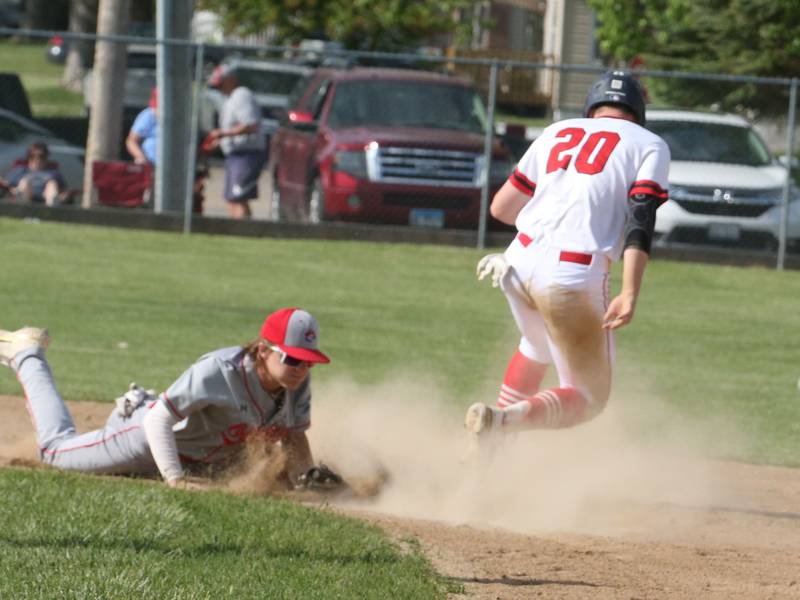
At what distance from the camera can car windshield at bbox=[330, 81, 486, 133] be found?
17.9 m

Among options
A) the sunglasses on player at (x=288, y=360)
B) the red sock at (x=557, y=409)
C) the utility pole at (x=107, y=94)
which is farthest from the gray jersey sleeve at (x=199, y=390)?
the utility pole at (x=107, y=94)

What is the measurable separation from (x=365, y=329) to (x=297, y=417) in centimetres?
581

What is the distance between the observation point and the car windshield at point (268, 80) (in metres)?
31.7

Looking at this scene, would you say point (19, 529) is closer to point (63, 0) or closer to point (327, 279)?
point (327, 279)

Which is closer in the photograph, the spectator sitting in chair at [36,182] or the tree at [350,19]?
the spectator sitting in chair at [36,182]

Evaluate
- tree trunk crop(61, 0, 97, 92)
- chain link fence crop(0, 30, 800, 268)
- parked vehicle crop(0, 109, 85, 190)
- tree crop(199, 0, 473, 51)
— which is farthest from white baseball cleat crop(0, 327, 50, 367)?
tree trunk crop(61, 0, 97, 92)

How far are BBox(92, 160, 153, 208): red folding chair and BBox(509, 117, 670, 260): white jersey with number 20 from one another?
12133 millimetres

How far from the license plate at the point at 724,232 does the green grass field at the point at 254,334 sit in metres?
0.38

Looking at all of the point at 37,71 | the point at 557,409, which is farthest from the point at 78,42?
the point at 557,409

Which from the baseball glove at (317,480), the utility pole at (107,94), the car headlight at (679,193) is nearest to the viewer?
the baseball glove at (317,480)

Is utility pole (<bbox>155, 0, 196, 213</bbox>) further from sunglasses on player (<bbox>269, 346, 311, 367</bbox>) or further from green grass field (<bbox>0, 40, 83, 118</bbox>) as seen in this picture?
sunglasses on player (<bbox>269, 346, 311, 367</bbox>)

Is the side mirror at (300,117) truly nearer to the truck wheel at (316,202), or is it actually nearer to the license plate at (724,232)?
the truck wheel at (316,202)

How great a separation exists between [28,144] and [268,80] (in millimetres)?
14026

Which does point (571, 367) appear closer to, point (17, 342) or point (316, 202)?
point (17, 342)
